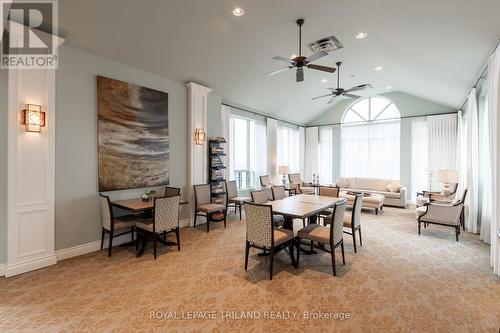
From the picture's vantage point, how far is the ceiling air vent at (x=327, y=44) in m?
4.51

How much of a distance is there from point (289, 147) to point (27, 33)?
8280 mm

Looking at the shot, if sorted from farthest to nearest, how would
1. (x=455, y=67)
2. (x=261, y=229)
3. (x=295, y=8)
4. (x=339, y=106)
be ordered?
(x=339, y=106)
(x=455, y=67)
(x=295, y=8)
(x=261, y=229)

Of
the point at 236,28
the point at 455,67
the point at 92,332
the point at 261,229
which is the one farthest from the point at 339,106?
the point at 92,332

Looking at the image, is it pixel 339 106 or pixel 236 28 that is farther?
pixel 339 106

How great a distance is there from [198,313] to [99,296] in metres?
1.18

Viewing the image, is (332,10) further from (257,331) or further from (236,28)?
(257,331)

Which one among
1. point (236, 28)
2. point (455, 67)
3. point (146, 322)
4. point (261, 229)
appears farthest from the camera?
point (455, 67)

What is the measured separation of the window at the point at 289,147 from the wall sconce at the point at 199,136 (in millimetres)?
4278

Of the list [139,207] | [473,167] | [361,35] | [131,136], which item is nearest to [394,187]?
[473,167]

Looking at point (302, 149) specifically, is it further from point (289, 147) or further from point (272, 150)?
point (272, 150)

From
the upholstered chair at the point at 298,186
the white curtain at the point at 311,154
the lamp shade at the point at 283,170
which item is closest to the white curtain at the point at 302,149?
the white curtain at the point at 311,154

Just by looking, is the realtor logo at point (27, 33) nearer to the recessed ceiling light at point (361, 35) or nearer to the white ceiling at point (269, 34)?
the white ceiling at point (269, 34)

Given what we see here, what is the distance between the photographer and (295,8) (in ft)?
11.8

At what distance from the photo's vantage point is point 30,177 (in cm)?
318
